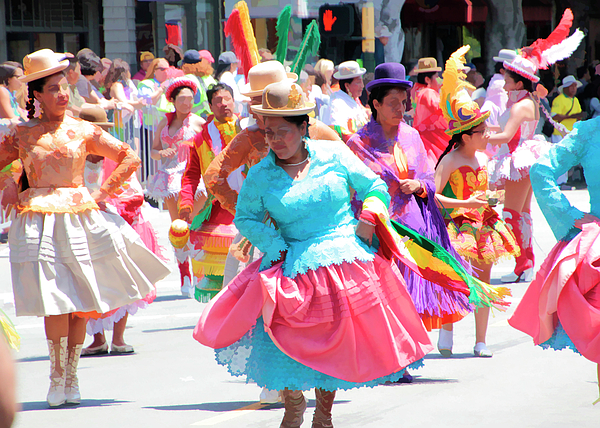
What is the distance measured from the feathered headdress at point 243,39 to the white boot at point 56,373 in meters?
2.19

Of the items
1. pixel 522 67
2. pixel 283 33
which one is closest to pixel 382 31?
pixel 522 67

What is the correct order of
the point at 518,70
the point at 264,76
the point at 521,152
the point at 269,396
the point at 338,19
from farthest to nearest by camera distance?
the point at 338,19 < the point at 521,152 < the point at 518,70 < the point at 269,396 < the point at 264,76

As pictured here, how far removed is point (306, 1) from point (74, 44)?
39.4ft

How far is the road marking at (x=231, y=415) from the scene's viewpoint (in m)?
5.42

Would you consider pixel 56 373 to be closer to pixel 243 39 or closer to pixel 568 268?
pixel 243 39

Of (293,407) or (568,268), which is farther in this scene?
(568,268)

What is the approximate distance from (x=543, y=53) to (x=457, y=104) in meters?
4.01

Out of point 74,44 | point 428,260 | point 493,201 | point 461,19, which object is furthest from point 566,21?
point 74,44

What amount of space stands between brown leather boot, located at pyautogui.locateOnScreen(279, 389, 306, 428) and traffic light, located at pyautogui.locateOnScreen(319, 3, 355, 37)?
16127 millimetres

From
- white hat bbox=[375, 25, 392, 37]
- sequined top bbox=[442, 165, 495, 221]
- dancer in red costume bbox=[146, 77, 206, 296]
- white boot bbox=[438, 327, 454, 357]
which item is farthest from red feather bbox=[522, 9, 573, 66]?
white hat bbox=[375, 25, 392, 37]

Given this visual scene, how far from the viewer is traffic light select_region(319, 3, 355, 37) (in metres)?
20.0

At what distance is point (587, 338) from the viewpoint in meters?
4.80

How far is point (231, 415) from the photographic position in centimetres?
557

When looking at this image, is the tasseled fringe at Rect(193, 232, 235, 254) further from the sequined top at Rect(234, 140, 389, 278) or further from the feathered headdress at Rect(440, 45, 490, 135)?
the sequined top at Rect(234, 140, 389, 278)
